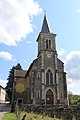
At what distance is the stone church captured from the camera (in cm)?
4038

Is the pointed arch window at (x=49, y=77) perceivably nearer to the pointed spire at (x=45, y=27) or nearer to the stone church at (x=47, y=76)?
the stone church at (x=47, y=76)

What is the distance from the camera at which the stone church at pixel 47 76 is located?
40.4 meters

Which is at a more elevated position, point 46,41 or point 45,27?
point 45,27

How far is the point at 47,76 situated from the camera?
42.0 meters

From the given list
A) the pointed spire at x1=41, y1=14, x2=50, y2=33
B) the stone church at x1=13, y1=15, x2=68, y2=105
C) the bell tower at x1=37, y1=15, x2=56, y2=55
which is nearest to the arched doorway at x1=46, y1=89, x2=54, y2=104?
the stone church at x1=13, y1=15, x2=68, y2=105

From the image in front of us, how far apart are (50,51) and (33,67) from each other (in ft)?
18.3

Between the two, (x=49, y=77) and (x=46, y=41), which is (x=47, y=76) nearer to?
(x=49, y=77)

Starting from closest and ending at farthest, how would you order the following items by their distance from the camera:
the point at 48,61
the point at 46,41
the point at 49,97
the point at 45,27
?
the point at 49,97 → the point at 48,61 → the point at 46,41 → the point at 45,27

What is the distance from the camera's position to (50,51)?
44.2 meters

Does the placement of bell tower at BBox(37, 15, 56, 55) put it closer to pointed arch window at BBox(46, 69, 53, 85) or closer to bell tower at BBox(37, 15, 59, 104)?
bell tower at BBox(37, 15, 59, 104)

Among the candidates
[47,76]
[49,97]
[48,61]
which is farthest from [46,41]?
[49,97]

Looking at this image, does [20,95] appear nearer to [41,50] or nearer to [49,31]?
[41,50]

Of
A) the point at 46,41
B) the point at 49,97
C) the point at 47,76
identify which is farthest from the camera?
the point at 46,41

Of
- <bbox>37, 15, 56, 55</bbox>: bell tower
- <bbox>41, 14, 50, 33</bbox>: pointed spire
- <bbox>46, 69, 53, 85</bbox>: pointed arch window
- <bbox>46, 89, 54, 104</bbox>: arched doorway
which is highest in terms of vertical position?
<bbox>41, 14, 50, 33</bbox>: pointed spire
